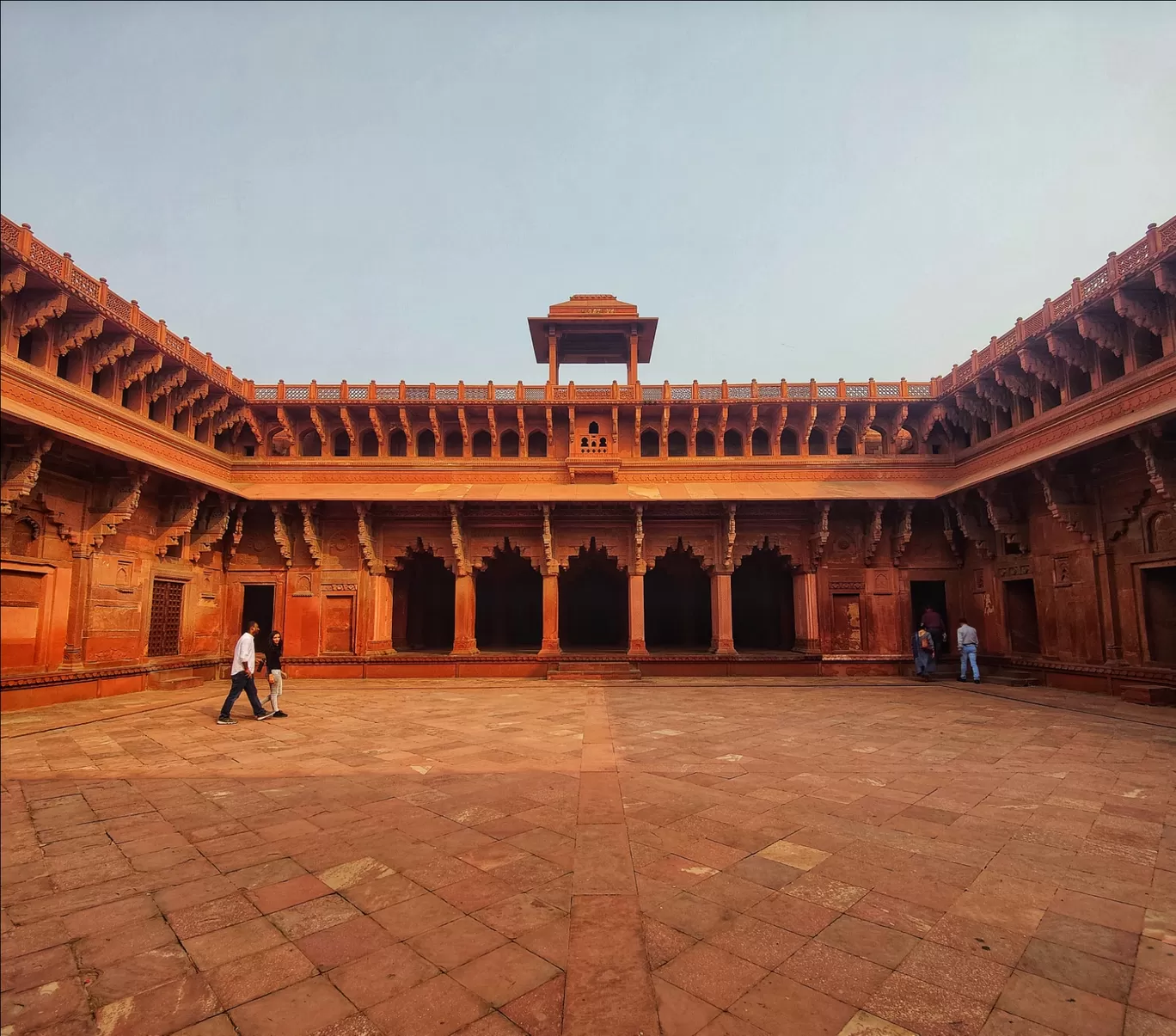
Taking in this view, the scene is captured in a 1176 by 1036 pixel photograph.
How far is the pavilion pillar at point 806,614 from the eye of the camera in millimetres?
17109

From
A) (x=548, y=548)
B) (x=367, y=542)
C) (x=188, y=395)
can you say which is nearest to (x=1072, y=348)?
(x=548, y=548)

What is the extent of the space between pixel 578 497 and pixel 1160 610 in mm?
12273

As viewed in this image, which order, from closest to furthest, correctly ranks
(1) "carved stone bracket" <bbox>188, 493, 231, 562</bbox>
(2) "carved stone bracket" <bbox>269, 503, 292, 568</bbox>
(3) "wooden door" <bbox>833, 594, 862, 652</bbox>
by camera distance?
1. (1) "carved stone bracket" <bbox>188, 493, 231, 562</bbox>
2. (2) "carved stone bracket" <bbox>269, 503, 292, 568</bbox>
3. (3) "wooden door" <bbox>833, 594, 862, 652</bbox>

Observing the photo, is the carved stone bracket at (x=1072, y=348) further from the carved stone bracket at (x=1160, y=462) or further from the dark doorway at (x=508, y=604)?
the dark doorway at (x=508, y=604)

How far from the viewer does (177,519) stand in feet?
48.3

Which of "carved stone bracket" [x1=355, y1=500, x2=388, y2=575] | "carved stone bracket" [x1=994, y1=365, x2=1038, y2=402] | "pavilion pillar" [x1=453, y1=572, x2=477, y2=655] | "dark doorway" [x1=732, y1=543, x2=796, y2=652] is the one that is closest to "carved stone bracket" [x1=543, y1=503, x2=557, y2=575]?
"pavilion pillar" [x1=453, y1=572, x2=477, y2=655]

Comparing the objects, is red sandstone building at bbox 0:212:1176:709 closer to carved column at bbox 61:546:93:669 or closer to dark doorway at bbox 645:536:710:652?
carved column at bbox 61:546:93:669

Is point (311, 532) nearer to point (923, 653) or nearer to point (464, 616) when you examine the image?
point (464, 616)

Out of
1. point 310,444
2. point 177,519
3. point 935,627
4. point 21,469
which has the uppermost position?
point 310,444

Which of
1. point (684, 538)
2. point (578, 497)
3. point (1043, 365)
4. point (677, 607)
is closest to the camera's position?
point (1043, 365)

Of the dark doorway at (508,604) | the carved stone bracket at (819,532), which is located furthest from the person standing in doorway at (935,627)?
the dark doorway at (508,604)

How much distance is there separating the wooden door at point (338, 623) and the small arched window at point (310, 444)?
4.60 metres

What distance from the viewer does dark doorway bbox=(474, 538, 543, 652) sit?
902 inches

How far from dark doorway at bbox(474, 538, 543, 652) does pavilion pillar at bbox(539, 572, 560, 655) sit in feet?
17.5
